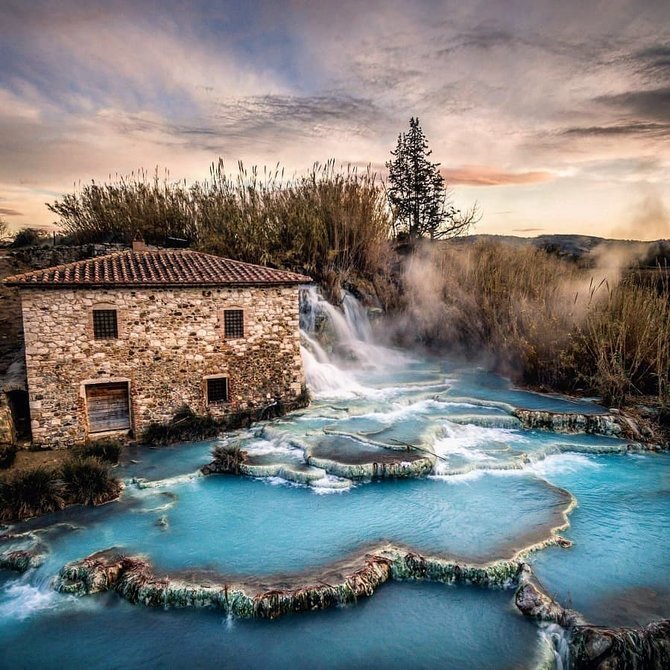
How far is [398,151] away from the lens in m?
33.0

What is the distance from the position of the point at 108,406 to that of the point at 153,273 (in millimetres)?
3578

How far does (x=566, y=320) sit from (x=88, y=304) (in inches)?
598

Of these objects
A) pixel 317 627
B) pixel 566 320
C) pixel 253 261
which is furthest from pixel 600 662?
pixel 253 261

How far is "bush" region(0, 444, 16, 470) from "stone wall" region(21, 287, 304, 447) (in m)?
0.63

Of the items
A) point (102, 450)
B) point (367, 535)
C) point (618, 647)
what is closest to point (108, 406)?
point (102, 450)

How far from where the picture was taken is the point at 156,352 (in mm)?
13203

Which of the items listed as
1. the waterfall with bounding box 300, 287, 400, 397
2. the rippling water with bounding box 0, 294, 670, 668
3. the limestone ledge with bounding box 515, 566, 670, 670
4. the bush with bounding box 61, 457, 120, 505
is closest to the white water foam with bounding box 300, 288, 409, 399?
the waterfall with bounding box 300, 287, 400, 397

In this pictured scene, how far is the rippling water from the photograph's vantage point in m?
6.46

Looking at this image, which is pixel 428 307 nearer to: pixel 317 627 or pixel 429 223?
pixel 429 223

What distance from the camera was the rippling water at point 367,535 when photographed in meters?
6.46

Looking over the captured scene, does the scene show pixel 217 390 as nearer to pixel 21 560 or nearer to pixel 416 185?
pixel 21 560

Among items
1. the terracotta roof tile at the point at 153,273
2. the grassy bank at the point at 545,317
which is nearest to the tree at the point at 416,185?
the grassy bank at the point at 545,317

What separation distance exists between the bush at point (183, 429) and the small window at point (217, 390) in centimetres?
52

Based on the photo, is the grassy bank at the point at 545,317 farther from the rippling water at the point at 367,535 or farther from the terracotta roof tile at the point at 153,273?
the terracotta roof tile at the point at 153,273
